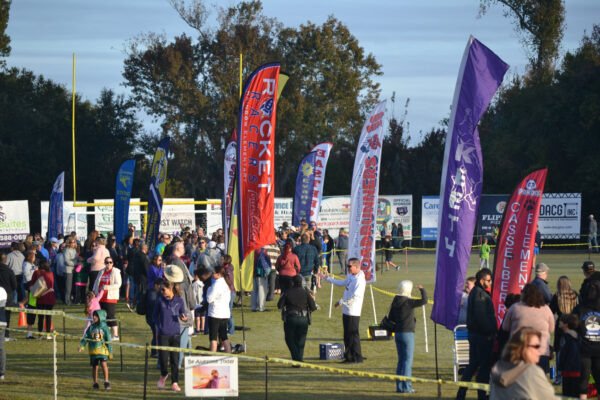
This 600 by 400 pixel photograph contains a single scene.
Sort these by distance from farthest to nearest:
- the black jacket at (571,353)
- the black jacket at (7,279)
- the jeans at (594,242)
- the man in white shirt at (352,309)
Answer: the jeans at (594,242)
the black jacket at (7,279)
the man in white shirt at (352,309)
the black jacket at (571,353)

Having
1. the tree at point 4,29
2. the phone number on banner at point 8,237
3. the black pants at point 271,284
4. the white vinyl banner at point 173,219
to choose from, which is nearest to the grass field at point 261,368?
the black pants at point 271,284

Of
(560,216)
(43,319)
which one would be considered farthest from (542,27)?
(43,319)

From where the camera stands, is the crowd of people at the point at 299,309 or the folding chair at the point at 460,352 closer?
the crowd of people at the point at 299,309

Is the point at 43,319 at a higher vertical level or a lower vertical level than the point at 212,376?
lower

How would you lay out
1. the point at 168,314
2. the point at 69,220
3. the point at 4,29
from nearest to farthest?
1. the point at 168,314
2. the point at 69,220
3. the point at 4,29

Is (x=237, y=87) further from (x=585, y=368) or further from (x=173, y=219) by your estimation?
(x=585, y=368)

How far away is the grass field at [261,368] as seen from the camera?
439 inches

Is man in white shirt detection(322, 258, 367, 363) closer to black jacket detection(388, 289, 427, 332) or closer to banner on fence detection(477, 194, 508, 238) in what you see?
black jacket detection(388, 289, 427, 332)

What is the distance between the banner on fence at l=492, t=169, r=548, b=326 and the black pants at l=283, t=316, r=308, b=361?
3123 millimetres

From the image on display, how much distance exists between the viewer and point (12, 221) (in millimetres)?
33156

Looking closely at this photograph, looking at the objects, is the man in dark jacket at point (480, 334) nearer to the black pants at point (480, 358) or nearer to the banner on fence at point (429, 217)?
the black pants at point (480, 358)

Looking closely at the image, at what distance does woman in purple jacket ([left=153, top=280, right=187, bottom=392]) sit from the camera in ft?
36.9

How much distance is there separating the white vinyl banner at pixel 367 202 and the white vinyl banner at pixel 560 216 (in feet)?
83.3

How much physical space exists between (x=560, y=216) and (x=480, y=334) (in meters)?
31.8
